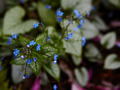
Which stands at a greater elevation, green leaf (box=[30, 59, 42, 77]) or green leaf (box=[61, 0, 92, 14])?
green leaf (box=[61, 0, 92, 14])

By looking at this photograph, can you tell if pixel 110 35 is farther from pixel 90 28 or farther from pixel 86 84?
pixel 86 84

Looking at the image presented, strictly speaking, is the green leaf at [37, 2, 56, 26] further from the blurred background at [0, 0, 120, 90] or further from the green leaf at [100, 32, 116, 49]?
the green leaf at [100, 32, 116, 49]

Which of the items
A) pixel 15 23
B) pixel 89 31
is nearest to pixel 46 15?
pixel 15 23

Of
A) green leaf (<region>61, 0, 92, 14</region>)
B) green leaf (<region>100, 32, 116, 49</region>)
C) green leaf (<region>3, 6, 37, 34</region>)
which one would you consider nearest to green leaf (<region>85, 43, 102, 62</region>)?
green leaf (<region>100, 32, 116, 49</region>)

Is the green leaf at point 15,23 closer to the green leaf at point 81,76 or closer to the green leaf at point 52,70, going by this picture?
the green leaf at point 52,70

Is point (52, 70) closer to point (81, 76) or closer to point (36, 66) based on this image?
point (36, 66)

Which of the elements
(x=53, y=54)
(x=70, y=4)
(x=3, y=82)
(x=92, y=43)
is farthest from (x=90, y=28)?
(x=3, y=82)
